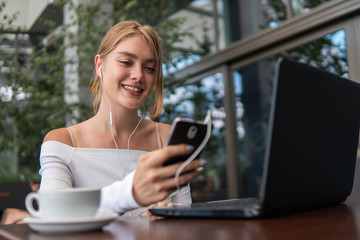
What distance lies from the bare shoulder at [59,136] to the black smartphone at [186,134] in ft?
2.48

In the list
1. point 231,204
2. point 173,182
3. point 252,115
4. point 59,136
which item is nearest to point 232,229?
point 173,182

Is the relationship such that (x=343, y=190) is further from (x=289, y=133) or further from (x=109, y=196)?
(x=109, y=196)

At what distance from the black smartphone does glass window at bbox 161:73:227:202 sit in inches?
134

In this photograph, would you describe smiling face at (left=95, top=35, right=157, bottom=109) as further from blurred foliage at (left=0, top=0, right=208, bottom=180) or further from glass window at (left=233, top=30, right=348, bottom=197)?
glass window at (left=233, top=30, right=348, bottom=197)

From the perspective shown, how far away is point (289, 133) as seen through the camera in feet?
2.10

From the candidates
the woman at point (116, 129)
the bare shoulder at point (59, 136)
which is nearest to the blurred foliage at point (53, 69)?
the woman at point (116, 129)

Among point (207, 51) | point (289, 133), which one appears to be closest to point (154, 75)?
point (289, 133)

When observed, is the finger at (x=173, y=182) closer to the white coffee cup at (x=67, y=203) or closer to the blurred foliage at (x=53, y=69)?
the white coffee cup at (x=67, y=203)

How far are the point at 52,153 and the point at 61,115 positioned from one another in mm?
2542

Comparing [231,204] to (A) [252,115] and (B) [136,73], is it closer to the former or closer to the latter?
(B) [136,73]

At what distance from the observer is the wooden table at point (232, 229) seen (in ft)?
1.67

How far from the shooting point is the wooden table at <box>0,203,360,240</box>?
509 mm

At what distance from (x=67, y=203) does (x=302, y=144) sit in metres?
0.42

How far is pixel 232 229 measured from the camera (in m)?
0.57
